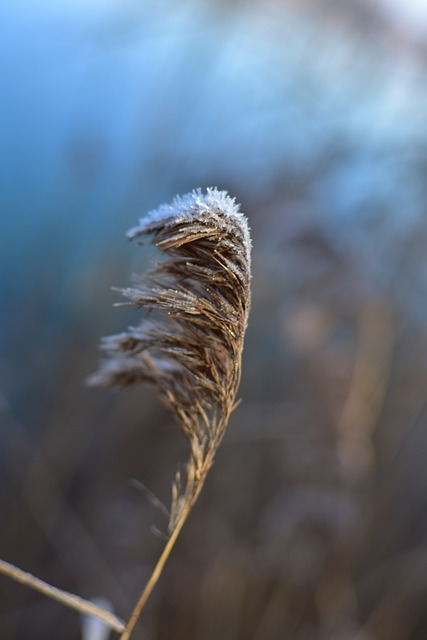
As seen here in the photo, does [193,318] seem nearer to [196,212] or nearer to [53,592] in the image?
[196,212]

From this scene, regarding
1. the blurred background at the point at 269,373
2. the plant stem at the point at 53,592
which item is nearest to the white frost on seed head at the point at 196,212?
the plant stem at the point at 53,592

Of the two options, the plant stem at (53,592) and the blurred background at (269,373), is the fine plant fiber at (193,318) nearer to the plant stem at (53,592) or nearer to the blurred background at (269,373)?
the plant stem at (53,592)

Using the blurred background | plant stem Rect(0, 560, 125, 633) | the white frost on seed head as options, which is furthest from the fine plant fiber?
the blurred background

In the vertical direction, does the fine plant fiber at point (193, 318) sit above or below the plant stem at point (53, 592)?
above

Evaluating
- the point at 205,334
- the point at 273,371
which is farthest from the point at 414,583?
the point at 205,334

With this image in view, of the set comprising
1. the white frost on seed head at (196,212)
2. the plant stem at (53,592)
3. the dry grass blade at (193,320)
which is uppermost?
the white frost on seed head at (196,212)

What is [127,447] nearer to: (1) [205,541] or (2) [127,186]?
(1) [205,541]

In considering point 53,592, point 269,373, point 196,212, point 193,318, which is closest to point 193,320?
point 193,318
